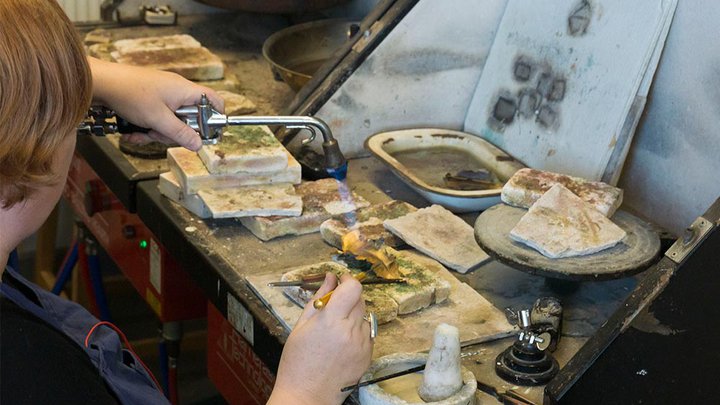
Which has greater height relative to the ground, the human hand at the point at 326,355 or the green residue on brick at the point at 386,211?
the human hand at the point at 326,355

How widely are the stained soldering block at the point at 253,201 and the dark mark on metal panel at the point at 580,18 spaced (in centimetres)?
70

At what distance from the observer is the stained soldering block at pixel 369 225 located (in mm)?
1924

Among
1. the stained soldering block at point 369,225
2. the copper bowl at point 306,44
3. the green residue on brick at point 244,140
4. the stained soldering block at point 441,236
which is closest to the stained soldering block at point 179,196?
the green residue on brick at point 244,140

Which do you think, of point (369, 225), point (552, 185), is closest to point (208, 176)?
point (369, 225)

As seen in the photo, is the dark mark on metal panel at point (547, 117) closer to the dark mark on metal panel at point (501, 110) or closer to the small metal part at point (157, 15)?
the dark mark on metal panel at point (501, 110)

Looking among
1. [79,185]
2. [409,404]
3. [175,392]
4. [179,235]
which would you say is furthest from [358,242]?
[79,185]

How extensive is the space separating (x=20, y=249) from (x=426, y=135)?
2055mm

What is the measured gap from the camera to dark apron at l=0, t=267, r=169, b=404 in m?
1.46

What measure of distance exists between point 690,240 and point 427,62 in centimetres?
111

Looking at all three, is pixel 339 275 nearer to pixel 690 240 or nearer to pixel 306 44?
pixel 690 240

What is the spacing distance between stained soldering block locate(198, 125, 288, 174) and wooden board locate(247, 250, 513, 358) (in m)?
0.35

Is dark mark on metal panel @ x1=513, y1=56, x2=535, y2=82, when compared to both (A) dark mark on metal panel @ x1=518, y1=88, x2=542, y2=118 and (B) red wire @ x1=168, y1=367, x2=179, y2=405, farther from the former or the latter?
(B) red wire @ x1=168, y1=367, x2=179, y2=405

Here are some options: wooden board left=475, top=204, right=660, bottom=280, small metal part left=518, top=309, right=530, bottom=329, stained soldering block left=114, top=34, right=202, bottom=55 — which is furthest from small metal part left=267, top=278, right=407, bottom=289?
stained soldering block left=114, top=34, right=202, bottom=55

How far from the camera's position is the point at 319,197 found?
2.07 meters
